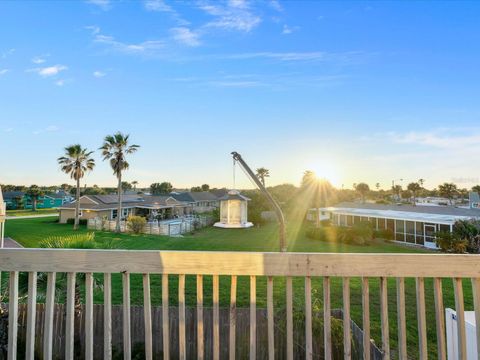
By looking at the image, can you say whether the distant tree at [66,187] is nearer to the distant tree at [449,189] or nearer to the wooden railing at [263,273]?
the wooden railing at [263,273]

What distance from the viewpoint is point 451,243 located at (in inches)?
464

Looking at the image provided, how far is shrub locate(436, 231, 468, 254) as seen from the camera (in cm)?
1148

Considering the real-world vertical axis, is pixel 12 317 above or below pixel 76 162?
below

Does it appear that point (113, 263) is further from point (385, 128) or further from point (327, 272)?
point (385, 128)

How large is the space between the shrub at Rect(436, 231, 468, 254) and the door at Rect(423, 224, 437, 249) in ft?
7.59

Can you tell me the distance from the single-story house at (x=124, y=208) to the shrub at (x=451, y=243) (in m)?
21.2

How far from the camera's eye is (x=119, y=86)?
18.3 ft

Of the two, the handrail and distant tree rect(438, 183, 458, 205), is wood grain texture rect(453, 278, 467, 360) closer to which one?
the handrail

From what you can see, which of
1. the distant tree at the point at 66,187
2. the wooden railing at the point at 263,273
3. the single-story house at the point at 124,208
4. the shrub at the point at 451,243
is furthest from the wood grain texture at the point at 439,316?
the distant tree at the point at 66,187

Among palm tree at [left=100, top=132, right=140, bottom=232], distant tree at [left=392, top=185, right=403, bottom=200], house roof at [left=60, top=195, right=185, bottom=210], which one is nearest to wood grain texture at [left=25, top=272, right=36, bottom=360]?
palm tree at [left=100, top=132, right=140, bottom=232]

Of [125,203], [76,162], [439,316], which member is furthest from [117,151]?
[439,316]

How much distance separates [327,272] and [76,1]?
471cm

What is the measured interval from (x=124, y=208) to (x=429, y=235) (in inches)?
924

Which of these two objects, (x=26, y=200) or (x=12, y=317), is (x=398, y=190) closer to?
(x=12, y=317)
